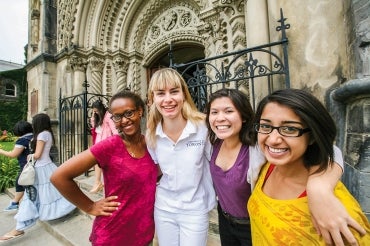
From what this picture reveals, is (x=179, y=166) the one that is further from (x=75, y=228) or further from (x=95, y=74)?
(x=95, y=74)

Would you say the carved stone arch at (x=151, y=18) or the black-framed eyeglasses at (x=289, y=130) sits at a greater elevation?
the carved stone arch at (x=151, y=18)

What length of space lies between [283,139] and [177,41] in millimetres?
5342

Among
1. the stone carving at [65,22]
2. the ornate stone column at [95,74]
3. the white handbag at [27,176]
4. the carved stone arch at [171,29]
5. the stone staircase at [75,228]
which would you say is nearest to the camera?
the stone staircase at [75,228]

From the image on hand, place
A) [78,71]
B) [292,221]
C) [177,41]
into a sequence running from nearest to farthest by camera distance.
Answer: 1. [292,221]
2. [177,41]
3. [78,71]

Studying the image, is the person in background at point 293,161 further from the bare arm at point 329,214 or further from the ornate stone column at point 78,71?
the ornate stone column at point 78,71

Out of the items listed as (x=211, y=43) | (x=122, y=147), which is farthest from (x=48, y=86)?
(x=122, y=147)

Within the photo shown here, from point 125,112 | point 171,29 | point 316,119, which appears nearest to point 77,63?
point 171,29

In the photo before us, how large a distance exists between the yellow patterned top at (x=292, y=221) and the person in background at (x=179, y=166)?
1.72 ft

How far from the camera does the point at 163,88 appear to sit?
149 centimetres

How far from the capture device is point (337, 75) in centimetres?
239

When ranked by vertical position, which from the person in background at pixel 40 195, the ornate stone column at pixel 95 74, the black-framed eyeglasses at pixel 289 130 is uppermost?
the ornate stone column at pixel 95 74

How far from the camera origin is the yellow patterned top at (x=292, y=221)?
0.75m

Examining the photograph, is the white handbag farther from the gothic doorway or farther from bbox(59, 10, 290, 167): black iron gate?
the gothic doorway

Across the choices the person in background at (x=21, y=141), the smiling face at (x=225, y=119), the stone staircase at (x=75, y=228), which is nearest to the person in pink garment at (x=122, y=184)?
the smiling face at (x=225, y=119)
